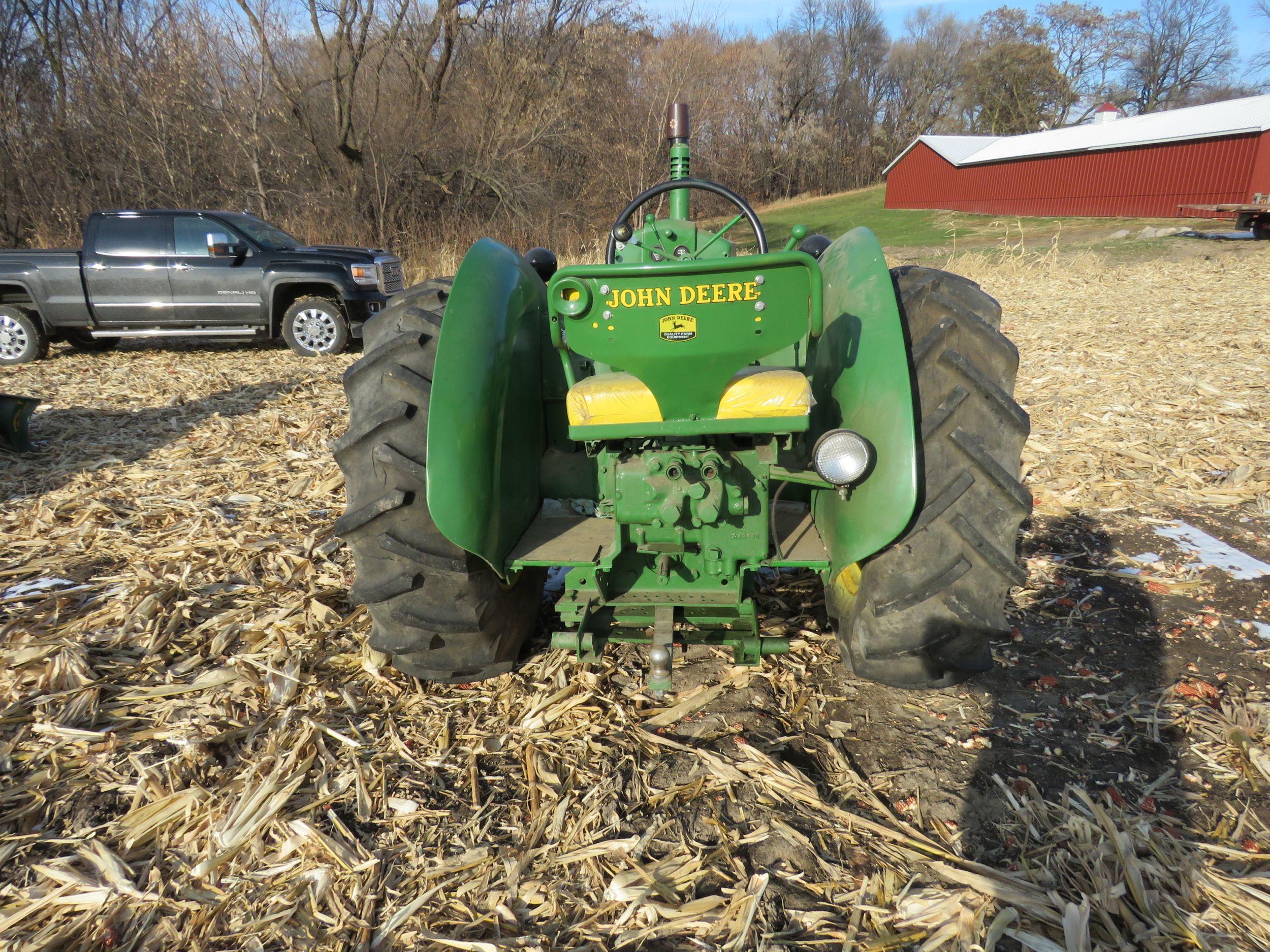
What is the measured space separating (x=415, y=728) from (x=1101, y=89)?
66.2m

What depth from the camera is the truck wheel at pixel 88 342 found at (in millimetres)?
10148

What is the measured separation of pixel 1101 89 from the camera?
53656mm

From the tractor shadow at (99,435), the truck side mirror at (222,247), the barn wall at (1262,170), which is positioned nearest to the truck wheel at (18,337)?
the truck side mirror at (222,247)

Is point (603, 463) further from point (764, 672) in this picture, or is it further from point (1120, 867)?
point (1120, 867)

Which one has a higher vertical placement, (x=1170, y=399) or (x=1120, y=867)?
(x=1170, y=399)

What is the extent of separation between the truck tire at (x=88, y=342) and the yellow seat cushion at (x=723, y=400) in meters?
10.3

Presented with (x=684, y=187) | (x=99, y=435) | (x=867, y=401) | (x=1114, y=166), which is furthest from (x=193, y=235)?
(x=1114, y=166)

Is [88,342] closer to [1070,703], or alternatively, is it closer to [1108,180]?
[1070,703]

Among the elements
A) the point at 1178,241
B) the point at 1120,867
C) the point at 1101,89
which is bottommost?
the point at 1120,867

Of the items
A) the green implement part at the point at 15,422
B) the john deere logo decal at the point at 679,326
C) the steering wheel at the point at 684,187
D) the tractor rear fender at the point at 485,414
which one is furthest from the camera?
the green implement part at the point at 15,422

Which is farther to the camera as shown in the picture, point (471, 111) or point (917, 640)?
point (471, 111)

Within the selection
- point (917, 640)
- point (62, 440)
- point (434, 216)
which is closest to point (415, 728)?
point (917, 640)

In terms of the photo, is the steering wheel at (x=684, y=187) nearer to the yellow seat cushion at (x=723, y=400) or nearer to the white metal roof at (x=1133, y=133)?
the yellow seat cushion at (x=723, y=400)

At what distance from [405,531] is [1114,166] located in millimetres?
36427
